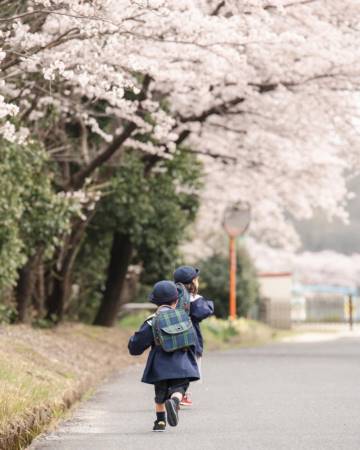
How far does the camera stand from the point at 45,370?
12.7m

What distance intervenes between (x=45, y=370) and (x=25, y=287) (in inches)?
296

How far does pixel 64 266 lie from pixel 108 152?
327 centimetres

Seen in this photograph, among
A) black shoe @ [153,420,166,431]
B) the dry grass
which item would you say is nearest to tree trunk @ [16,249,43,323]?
the dry grass

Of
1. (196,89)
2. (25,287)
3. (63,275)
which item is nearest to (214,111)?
(196,89)

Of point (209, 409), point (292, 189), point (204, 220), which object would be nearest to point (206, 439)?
point (209, 409)

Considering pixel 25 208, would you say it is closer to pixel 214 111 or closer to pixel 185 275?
pixel 214 111

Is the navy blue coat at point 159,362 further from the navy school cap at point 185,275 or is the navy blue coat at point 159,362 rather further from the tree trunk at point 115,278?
the tree trunk at point 115,278

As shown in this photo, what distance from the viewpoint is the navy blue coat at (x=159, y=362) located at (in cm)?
941

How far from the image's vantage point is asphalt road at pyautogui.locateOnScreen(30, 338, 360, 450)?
27.4 ft

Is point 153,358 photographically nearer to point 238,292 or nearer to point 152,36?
point 152,36

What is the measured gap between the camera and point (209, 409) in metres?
11.0

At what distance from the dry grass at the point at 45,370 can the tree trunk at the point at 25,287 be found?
2.14 feet

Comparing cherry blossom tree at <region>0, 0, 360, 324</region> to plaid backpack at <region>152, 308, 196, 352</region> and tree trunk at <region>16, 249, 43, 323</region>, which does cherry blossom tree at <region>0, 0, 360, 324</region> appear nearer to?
tree trunk at <region>16, 249, 43, 323</region>

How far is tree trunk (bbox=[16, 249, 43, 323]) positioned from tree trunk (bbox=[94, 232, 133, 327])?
13.6ft
